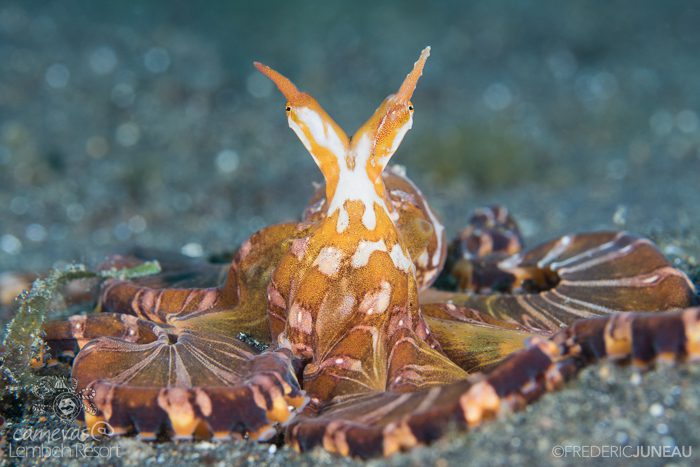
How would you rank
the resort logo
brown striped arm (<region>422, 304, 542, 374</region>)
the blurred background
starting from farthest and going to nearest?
the blurred background → the resort logo → brown striped arm (<region>422, 304, 542, 374</region>)

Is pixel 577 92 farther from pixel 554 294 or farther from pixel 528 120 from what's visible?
pixel 554 294

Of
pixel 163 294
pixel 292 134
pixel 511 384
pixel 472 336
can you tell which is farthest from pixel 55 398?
pixel 292 134

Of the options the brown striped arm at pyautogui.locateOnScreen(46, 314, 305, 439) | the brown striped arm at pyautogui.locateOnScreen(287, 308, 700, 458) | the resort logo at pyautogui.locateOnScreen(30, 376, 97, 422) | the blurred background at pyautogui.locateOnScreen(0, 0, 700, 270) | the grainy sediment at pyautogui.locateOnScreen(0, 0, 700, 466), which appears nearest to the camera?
the brown striped arm at pyautogui.locateOnScreen(287, 308, 700, 458)

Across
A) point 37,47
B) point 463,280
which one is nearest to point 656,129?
point 463,280

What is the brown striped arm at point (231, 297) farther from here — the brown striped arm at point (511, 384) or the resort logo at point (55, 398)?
the brown striped arm at point (511, 384)

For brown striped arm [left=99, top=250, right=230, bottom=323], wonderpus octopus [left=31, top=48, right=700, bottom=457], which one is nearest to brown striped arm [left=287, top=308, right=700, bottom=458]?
wonderpus octopus [left=31, top=48, right=700, bottom=457]

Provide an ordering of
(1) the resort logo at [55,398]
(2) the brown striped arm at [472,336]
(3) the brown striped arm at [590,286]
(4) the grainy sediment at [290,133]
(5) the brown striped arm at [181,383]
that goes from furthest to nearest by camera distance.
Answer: (4) the grainy sediment at [290,133], (3) the brown striped arm at [590,286], (1) the resort logo at [55,398], (2) the brown striped arm at [472,336], (5) the brown striped arm at [181,383]

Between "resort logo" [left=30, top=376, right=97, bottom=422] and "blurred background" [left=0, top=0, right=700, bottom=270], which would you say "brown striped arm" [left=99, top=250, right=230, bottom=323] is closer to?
"resort logo" [left=30, top=376, right=97, bottom=422]

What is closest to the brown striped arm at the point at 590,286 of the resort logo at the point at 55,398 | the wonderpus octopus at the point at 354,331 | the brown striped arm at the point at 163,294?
the wonderpus octopus at the point at 354,331
